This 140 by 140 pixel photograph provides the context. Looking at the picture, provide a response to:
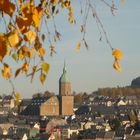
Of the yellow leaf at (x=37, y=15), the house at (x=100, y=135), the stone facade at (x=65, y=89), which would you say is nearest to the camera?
the yellow leaf at (x=37, y=15)

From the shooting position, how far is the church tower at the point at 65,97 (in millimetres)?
59938

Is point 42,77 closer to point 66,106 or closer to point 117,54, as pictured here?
point 117,54

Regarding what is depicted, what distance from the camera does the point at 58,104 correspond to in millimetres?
60000

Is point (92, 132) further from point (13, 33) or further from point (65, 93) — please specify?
point (13, 33)

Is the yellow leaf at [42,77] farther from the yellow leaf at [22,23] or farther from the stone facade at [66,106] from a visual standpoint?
the stone facade at [66,106]

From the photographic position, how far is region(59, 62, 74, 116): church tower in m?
59.9

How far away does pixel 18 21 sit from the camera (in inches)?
71.8

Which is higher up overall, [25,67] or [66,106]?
[66,106]

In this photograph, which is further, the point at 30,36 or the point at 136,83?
the point at 136,83

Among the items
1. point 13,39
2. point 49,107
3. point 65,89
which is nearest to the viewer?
point 13,39

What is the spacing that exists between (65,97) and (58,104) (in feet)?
3.82

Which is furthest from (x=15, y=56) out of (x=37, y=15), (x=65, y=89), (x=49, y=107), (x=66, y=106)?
(x=65, y=89)

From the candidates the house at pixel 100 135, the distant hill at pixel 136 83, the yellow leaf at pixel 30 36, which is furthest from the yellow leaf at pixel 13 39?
the distant hill at pixel 136 83

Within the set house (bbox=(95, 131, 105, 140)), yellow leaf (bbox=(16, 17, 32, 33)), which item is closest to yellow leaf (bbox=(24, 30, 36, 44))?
yellow leaf (bbox=(16, 17, 32, 33))
